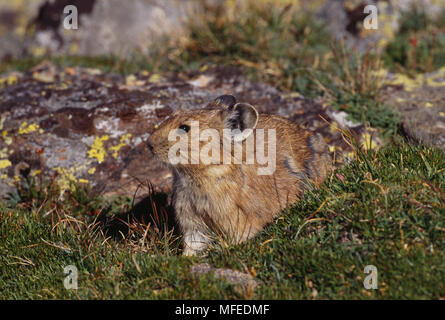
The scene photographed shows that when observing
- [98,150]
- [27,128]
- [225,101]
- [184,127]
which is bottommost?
[98,150]

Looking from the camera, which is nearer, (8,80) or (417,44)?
(8,80)

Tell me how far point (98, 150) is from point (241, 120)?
2928mm

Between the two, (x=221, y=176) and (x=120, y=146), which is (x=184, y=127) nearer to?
(x=221, y=176)

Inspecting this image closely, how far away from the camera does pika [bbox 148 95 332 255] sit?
17.5ft

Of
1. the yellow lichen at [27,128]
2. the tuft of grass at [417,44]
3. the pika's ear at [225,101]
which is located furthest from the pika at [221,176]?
the tuft of grass at [417,44]

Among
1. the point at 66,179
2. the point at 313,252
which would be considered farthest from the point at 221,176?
the point at 66,179

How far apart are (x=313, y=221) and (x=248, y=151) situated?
3.73 feet

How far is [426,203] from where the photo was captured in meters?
4.55

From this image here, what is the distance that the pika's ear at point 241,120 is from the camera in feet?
17.4

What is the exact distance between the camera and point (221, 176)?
17.7 feet

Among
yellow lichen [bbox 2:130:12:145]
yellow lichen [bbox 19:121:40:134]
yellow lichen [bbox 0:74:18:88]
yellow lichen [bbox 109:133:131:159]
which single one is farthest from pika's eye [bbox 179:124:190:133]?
yellow lichen [bbox 0:74:18:88]

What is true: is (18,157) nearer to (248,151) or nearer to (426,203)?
(248,151)

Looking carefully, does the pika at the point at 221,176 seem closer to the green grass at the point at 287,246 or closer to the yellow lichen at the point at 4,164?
the green grass at the point at 287,246

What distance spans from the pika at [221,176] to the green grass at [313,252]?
286mm
